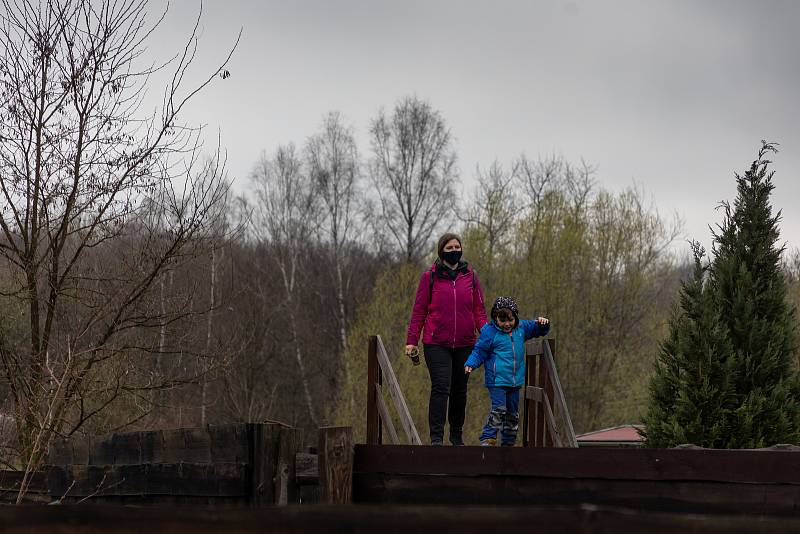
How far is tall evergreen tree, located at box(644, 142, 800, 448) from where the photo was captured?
12680 mm

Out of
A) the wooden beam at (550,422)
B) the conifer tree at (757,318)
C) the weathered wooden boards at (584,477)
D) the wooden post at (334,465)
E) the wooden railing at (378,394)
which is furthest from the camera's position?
the conifer tree at (757,318)

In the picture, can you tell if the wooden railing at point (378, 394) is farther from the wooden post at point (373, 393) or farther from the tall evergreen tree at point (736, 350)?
the tall evergreen tree at point (736, 350)

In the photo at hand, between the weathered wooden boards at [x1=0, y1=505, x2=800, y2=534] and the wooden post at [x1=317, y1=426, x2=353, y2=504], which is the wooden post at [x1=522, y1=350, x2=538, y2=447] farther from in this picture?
the weathered wooden boards at [x1=0, y1=505, x2=800, y2=534]

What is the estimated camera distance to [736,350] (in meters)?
13.2

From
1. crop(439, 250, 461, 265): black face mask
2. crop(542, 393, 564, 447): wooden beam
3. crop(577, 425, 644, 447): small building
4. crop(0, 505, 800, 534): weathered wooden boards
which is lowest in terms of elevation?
crop(577, 425, 644, 447): small building

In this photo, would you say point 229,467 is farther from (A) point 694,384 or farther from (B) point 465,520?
(A) point 694,384

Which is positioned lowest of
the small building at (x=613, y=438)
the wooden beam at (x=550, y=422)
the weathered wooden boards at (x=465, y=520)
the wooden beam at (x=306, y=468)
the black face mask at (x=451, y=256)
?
the small building at (x=613, y=438)

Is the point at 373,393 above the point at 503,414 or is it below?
above

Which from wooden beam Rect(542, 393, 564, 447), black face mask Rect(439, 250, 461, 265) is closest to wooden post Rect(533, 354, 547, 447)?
wooden beam Rect(542, 393, 564, 447)

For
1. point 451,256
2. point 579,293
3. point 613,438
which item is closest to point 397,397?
point 451,256

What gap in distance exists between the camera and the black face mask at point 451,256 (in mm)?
7488

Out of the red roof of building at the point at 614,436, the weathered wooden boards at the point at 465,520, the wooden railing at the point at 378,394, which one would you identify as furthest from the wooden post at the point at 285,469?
the red roof of building at the point at 614,436

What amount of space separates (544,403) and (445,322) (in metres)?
1.32

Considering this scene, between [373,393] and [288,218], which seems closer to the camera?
[373,393]
